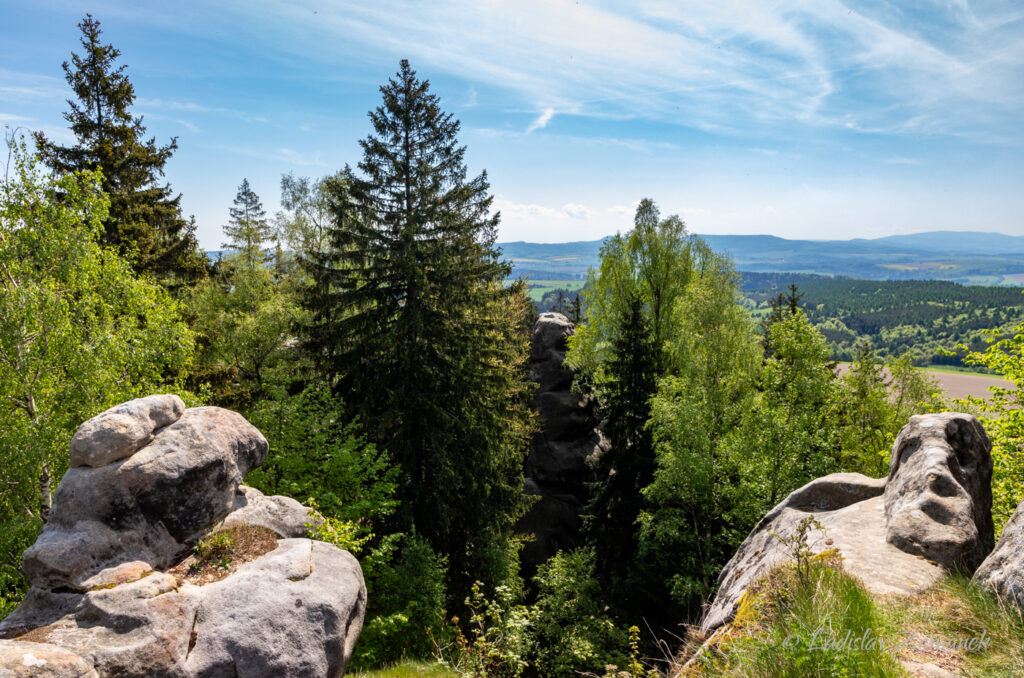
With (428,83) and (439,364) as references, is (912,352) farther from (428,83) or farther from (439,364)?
(428,83)

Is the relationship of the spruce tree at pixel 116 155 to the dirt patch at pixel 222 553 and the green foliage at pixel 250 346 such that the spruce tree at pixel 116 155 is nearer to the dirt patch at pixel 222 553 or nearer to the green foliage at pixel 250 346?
the green foliage at pixel 250 346

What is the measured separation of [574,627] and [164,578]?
44.4 ft

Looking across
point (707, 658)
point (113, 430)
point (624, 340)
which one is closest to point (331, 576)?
point (113, 430)

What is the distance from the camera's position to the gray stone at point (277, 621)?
7.80 metres

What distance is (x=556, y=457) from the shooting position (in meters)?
31.6

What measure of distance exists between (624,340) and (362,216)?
1263 cm

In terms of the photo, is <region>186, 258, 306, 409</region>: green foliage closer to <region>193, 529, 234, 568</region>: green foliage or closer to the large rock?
the large rock

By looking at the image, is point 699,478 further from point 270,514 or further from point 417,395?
point 270,514

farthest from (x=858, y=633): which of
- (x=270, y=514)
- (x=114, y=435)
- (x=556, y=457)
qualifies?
(x=556, y=457)

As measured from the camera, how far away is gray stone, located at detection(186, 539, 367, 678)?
307 inches

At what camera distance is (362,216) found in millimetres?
20156

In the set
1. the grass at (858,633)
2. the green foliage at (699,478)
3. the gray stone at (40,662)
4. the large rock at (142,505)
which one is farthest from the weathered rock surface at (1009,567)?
the large rock at (142,505)

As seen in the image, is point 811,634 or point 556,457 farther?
point 556,457

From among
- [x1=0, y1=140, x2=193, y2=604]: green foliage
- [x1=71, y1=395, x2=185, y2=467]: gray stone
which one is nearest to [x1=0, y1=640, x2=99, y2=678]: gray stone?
[x1=71, y1=395, x2=185, y2=467]: gray stone
